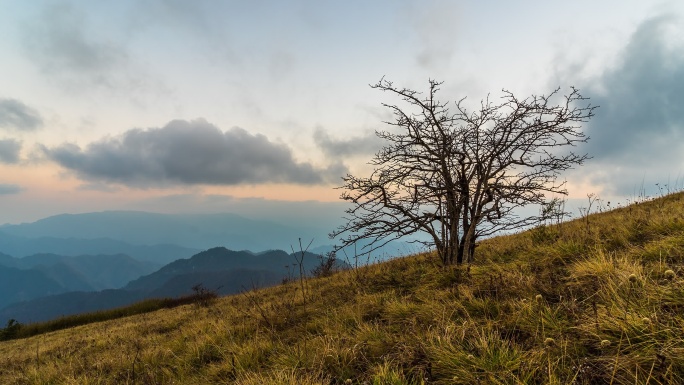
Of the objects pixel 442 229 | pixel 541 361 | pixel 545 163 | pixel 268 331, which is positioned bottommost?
pixel 268 331

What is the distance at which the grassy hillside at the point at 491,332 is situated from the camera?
251cm

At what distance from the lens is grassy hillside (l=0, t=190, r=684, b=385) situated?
2.51m

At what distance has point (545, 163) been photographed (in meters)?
7.05

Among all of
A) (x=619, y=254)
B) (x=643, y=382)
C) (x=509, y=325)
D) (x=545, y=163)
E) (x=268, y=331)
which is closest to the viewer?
(x=643, y=382)

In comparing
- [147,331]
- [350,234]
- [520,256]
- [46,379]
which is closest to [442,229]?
[520,256]

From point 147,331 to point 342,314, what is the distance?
8.28m

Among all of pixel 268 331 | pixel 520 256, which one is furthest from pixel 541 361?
pixel 268 331

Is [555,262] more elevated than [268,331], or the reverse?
[555,262]

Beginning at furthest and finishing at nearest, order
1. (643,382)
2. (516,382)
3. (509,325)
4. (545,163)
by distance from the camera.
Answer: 1. (545,163)
2. (509,325)
3. (516,382)
4. (643,382)

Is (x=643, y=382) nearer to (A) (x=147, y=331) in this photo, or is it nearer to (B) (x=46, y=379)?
(B) (x=46, y=379)

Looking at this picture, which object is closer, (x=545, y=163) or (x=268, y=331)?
(x=268, y=331)

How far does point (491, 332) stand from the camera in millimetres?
3354

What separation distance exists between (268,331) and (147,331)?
6.91m

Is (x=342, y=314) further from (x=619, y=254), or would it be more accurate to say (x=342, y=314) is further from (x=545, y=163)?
(x=545, y=163)
